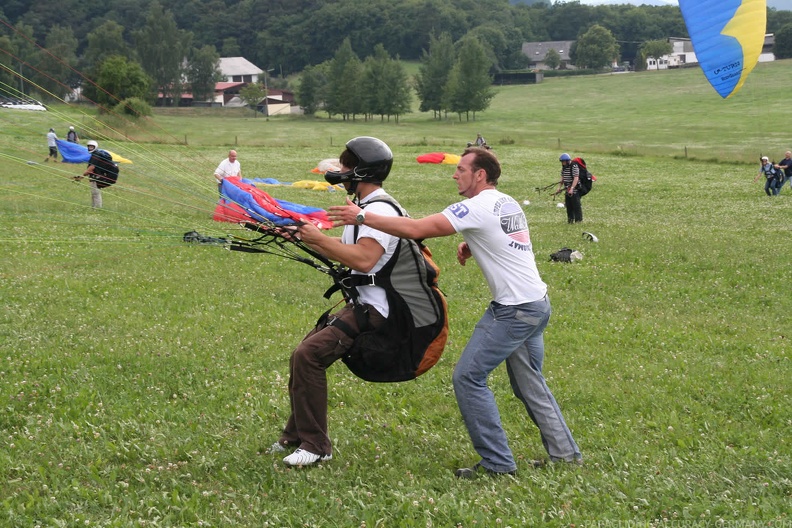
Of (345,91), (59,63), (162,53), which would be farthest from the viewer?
(162,53)

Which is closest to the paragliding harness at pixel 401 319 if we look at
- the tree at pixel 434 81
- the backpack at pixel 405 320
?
the backpack at pixel 405 320

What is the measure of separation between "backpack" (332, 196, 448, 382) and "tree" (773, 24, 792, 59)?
135449 mm

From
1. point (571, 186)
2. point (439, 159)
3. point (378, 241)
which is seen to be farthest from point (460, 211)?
point (439, 159)

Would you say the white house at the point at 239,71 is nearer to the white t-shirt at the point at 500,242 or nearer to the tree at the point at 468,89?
the tree at the point at 468,89

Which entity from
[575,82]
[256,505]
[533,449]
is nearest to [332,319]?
[256,505]

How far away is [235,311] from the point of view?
40.6ft

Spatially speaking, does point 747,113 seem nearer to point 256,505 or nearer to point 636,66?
point 636,66

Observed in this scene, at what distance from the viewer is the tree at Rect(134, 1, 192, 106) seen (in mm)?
139875

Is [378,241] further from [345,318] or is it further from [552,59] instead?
[552,59]

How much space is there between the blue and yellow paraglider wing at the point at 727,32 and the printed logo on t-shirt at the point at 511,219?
11815 millimetres

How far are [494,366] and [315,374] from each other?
56.2 inches

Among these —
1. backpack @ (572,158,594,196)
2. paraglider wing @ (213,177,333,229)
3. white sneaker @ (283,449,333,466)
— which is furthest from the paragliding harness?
backpack @ (572,158,594,196)

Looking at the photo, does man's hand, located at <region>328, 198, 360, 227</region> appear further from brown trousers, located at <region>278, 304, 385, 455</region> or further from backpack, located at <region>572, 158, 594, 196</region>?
backpack, located at <region>572, 158, 594, 196</region>

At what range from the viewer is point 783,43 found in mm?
131875
